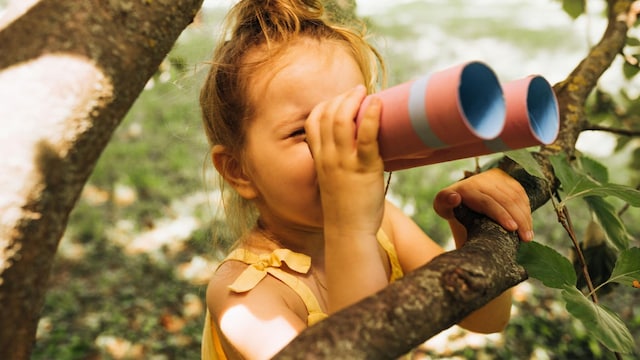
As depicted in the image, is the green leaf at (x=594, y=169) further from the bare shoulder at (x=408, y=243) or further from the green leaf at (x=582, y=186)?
the bare shoulder at (x=408, y=243)

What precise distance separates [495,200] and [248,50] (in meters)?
0.74

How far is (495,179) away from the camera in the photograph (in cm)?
144

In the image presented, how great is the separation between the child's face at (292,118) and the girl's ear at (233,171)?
70 mm

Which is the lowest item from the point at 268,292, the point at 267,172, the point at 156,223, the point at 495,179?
the point at 156,223

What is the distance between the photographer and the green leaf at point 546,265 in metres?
1.14

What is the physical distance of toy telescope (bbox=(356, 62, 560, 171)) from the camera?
0.86 m

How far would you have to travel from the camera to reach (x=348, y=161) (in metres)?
1.09

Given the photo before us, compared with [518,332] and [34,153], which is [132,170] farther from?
[34,153]

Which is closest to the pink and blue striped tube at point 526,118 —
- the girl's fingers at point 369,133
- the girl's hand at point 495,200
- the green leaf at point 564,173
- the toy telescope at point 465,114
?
the toy telescope at point 465,114

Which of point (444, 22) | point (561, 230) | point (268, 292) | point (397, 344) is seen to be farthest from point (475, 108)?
point (444, 22)

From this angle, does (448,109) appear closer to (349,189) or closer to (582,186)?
(349,189)

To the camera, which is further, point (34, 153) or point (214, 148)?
point (214, 148)

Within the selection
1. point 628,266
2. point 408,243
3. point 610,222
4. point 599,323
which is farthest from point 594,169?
point 599,323

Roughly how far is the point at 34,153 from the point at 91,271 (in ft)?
11.1
